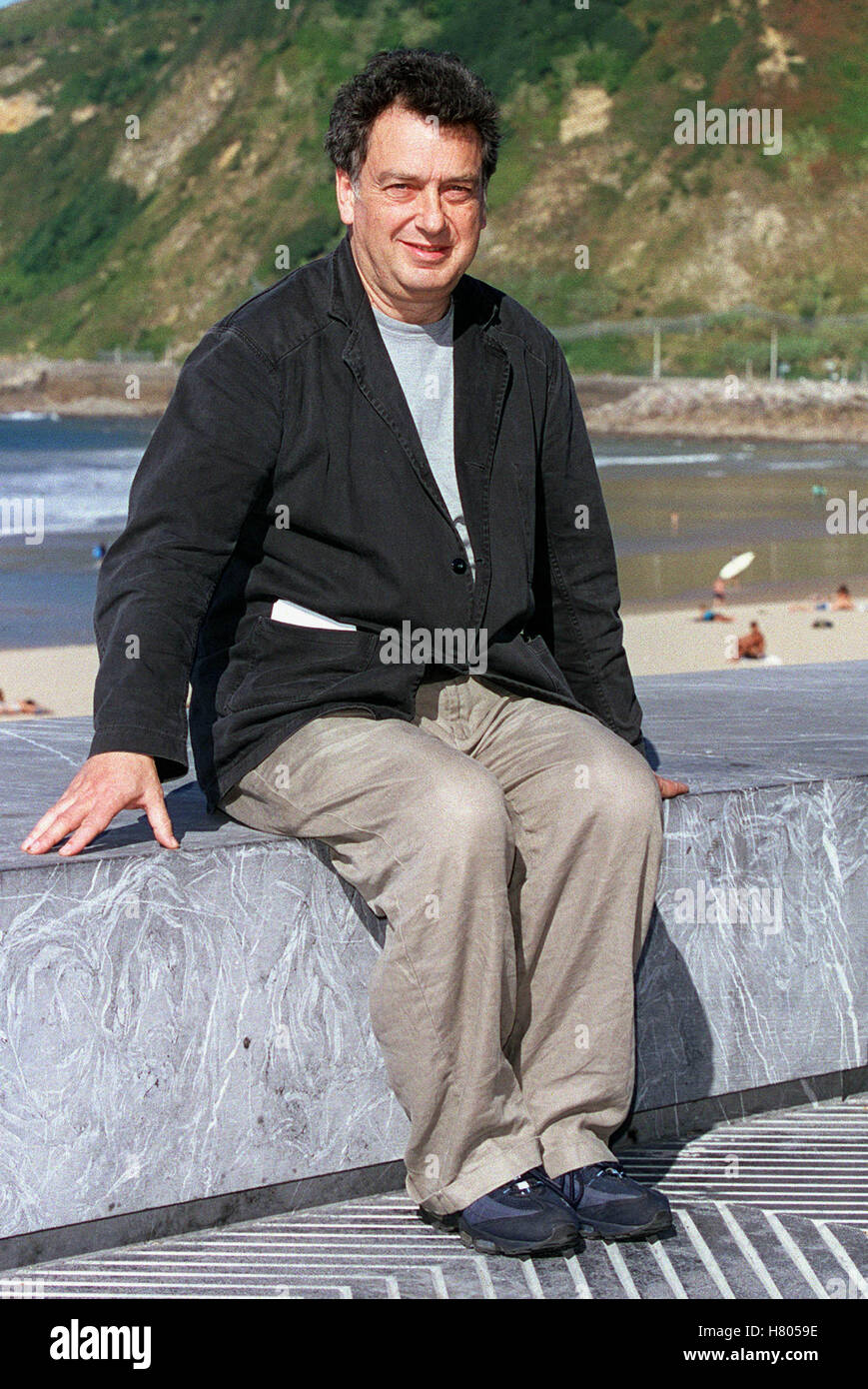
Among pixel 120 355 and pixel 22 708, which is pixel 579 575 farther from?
pixel 120 355

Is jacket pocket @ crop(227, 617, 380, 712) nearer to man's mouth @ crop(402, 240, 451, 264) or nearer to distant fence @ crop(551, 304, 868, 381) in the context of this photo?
man's mouth @ crop(402, 240, 451, 264)

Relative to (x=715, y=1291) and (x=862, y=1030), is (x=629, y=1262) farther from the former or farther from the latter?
(x=862, y=1030)

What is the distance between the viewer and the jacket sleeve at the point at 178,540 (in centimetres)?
274

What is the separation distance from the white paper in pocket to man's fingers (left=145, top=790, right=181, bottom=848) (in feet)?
1.20

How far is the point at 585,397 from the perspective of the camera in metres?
81.6

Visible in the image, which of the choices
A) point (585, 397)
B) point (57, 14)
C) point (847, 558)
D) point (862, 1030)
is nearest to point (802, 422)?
point (585, 397)

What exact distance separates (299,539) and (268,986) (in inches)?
27.4

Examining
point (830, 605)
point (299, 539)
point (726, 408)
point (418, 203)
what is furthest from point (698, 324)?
point (299, 539)

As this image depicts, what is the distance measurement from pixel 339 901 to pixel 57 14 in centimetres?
17941

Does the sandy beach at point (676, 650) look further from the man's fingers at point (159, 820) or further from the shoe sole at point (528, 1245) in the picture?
the shoe sole at point (528, 1245)

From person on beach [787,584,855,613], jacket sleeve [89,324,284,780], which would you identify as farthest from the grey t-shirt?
person on beach [787,584,855,613]

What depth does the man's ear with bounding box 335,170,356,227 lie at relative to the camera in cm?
303

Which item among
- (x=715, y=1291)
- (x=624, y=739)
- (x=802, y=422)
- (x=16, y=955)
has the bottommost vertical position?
(x=715, y=1291)

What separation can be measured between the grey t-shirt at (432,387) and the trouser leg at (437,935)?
0.46 m
